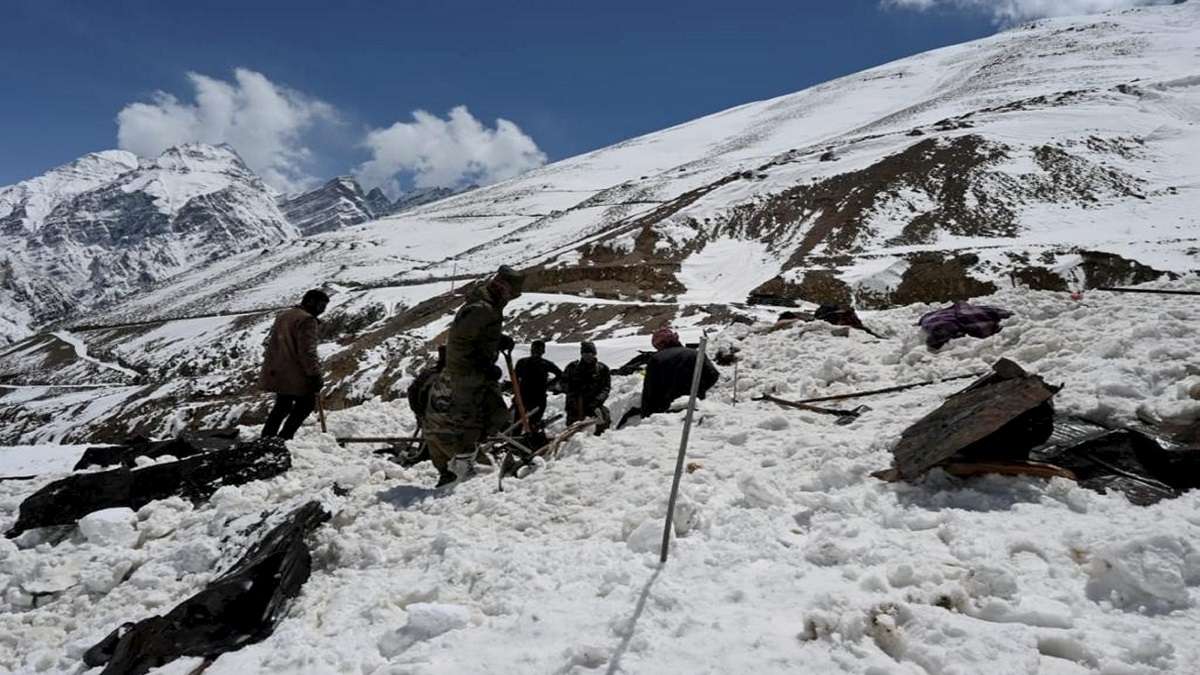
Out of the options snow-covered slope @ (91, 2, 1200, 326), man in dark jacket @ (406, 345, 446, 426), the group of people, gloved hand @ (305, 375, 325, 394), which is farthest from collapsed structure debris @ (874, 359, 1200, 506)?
snow-covered slope @ (91, 2, 1200, 326)

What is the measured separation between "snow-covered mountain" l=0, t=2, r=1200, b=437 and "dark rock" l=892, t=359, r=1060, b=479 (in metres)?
16.8

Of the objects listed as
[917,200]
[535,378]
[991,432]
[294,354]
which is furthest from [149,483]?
[917,200]

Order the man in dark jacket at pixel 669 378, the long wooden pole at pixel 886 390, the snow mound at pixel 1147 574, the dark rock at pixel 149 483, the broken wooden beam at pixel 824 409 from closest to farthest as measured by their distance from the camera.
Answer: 1. the snow mound at pixel 1147 574
2. the dark rock at pixel 149 483
3. the broken wooden beam at pixel 824 409
4. the long wooden pole at pixel 886 390
5. the man in dark jacket at pixel 669 378

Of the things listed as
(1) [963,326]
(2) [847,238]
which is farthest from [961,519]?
(2) [847,238]

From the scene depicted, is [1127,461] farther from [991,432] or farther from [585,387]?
[585,387]

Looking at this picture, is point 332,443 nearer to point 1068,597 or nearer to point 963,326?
point 1068,597

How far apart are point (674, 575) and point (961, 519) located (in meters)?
1.65

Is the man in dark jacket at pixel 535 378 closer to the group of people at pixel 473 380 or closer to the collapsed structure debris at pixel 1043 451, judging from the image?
the group of people at pixel 473 380

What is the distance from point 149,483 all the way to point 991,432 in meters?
6.93

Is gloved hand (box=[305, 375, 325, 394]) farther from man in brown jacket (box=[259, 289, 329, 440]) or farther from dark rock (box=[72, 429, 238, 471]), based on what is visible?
dark rock (box=[72, 429, 238, 471])

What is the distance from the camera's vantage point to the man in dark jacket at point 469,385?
596 centimetres

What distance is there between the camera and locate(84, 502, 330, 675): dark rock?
10.9 ft

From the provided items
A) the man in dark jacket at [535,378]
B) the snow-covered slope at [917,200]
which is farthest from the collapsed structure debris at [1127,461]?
the snow-covered slope at [917,200]

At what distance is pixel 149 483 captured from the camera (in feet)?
19.4
